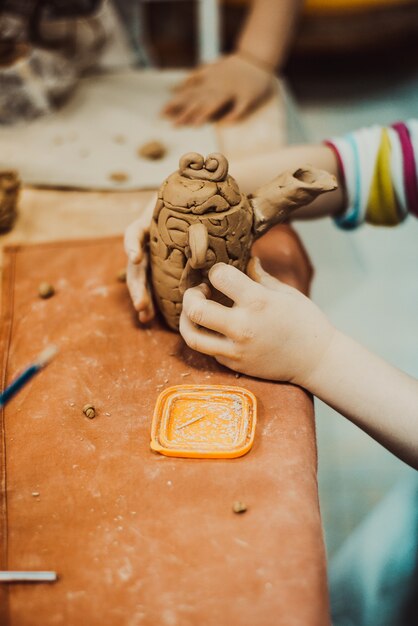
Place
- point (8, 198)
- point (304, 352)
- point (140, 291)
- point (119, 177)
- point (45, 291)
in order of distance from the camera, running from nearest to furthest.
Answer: point (304, 352), point (140, 291), point (45, 291), point (8, 198), point (119, 177)

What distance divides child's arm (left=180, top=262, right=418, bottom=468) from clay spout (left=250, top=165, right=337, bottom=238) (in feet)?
0.33

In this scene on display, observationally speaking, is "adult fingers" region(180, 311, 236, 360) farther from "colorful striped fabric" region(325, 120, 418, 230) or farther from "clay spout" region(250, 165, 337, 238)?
"colorful striped fabric" region(325, 120, 418, 230)

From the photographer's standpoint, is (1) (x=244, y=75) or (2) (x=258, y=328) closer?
(2) (x=258, y=328)

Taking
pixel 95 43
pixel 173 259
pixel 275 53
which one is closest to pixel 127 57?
pixel 95 43

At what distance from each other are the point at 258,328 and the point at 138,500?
0.26 meters

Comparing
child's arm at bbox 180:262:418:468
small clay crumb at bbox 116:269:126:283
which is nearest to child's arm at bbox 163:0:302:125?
small clay crumb at bbox 116:269:126:283

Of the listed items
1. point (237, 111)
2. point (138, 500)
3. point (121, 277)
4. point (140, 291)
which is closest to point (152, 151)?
point (237, 111)

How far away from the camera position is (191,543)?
28.0 inches

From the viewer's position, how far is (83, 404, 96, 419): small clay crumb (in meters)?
0.86

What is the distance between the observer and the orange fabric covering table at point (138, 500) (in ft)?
2.19

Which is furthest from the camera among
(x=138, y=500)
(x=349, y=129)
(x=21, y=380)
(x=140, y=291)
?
(x=349, y=129)

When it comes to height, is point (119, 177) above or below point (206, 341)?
below

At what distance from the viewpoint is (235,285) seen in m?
0.85

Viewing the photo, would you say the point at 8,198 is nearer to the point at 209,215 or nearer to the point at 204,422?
the point at 209,215
